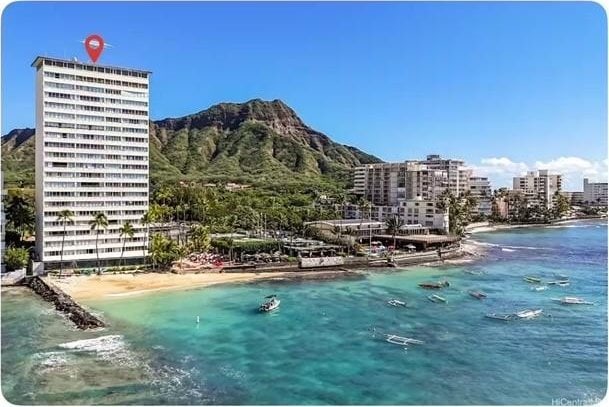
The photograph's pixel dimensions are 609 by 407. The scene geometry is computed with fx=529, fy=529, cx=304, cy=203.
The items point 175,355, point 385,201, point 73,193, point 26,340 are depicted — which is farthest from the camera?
point 385,201

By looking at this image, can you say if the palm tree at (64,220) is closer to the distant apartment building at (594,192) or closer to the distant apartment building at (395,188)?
the distant apartment building at (395,188)

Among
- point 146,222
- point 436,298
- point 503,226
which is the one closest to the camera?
point 436,298

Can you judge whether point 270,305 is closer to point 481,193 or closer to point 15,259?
point 15,259

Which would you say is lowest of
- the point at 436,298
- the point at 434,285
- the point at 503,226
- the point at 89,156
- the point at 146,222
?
the point at 436,298

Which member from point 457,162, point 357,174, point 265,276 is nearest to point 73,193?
point 265,276

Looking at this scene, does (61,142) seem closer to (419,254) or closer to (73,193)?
(73,193)

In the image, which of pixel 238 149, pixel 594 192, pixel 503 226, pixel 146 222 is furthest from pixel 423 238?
pixel 594 192

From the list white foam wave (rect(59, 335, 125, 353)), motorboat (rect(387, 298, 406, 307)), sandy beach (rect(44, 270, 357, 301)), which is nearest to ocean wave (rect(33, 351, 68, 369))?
white foam wave (rect(59, 335, 125, 353))
